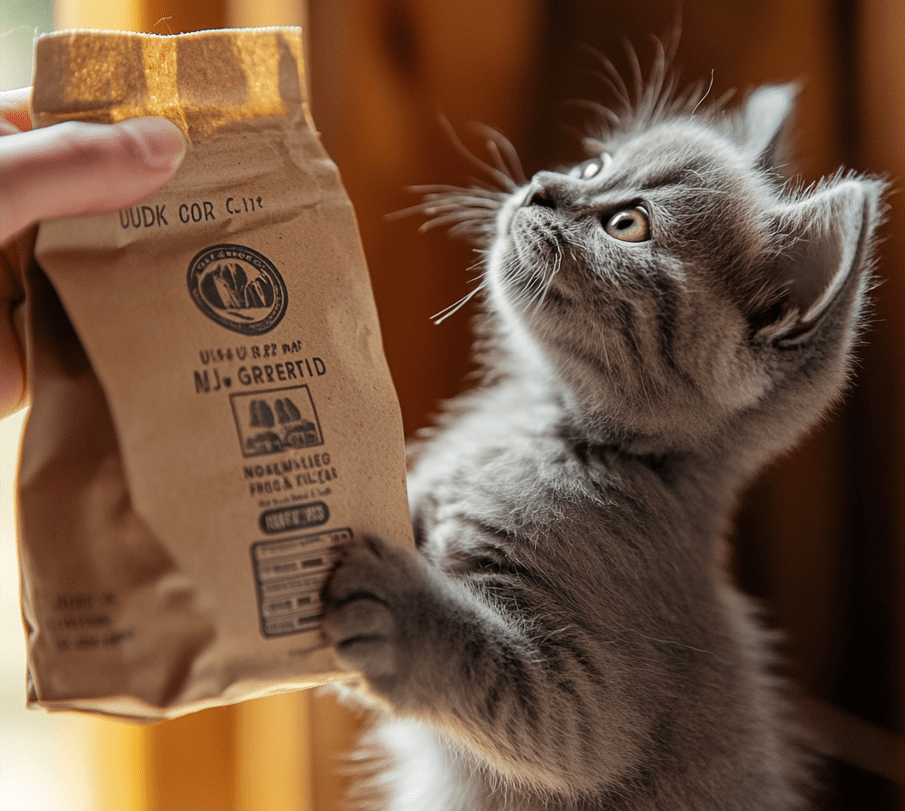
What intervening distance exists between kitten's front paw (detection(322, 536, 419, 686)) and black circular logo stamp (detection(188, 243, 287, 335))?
19 centimetres

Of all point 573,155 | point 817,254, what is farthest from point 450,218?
point 817,254

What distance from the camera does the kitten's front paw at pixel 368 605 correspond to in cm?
57

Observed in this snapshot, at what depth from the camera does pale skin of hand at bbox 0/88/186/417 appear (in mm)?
554

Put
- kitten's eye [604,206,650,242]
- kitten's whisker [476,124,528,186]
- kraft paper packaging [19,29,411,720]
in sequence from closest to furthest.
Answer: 1. kraft paper packaging [19,29,411,720]
2. kitten's eye [604,206,650,242]
3. kitten's whisker [476,124,528,186]

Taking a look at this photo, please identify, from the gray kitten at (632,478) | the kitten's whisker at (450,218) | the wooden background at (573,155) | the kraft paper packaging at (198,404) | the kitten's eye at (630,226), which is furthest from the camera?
the wooden background at (573,155)

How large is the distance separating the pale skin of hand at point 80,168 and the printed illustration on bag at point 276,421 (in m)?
0.18

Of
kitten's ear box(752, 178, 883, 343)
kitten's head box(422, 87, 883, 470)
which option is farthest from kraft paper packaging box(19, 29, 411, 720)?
kitten's ear box(752, 178, 883, 343)

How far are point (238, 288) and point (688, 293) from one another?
0.48 meters

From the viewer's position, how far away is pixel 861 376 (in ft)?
4.00

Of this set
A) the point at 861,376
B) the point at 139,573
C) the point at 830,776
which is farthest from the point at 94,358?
the point at 830,776

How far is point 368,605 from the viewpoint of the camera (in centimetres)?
58

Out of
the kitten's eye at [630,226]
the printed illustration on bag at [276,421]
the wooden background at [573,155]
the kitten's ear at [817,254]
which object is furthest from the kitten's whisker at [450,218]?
the printed illustration on bag at [276,421]

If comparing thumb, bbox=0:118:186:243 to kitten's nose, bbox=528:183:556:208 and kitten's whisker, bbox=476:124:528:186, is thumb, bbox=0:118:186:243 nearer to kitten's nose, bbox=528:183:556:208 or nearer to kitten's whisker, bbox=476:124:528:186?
kitten's nose, bbox=528:183:556:208

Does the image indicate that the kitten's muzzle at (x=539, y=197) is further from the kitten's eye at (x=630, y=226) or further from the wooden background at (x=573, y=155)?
the wooden background at (x=573, y=155)
